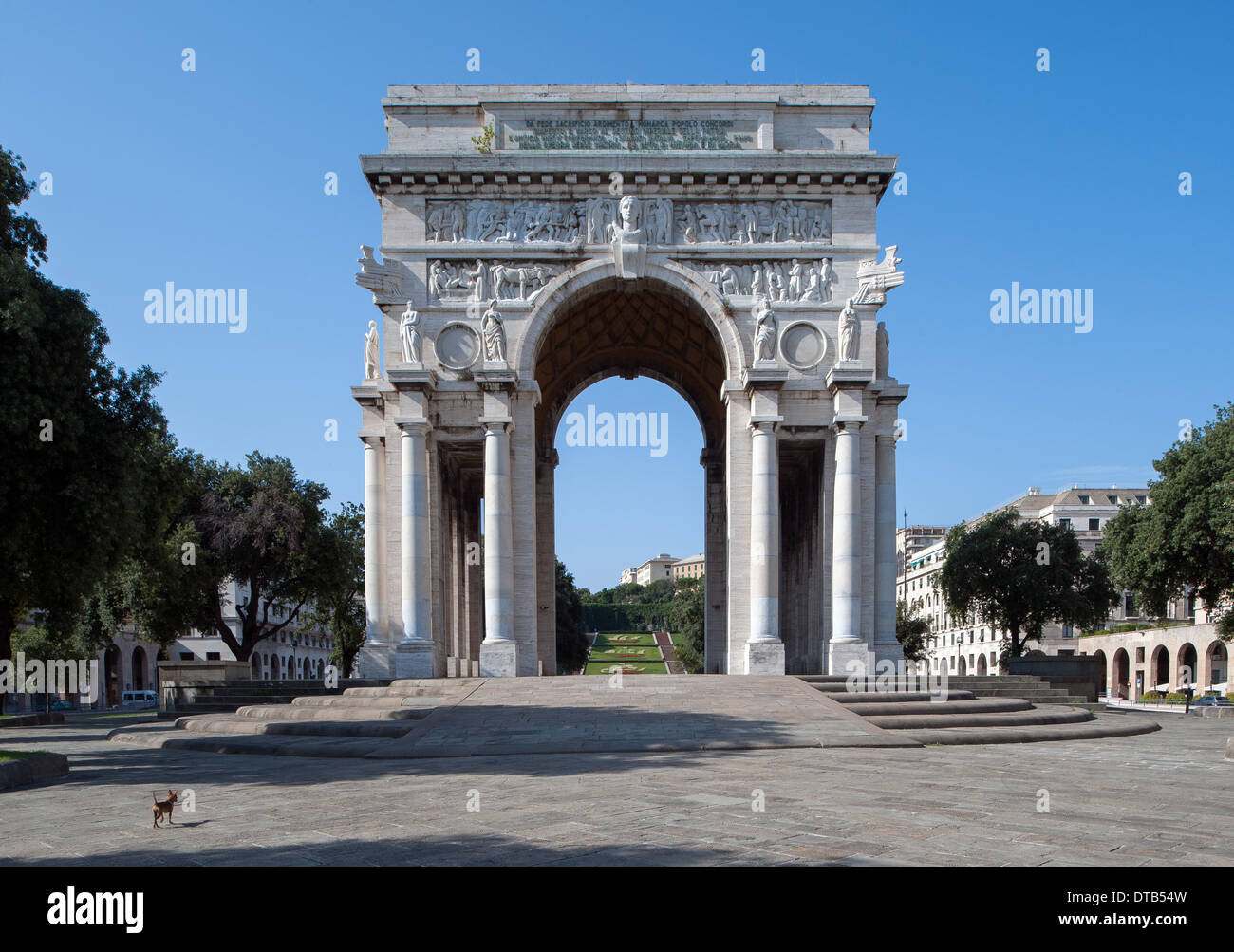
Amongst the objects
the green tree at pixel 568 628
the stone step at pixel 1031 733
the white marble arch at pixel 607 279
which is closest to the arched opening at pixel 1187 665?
the green tree at pixel 568 628

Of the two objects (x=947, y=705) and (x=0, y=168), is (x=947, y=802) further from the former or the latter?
(x=0, y=168)

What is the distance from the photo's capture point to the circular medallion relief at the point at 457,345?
114 feet

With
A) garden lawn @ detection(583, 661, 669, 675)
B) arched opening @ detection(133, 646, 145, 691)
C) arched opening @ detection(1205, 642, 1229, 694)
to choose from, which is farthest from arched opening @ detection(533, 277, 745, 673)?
garden lawn @ detection(583, 661, 669, 675)

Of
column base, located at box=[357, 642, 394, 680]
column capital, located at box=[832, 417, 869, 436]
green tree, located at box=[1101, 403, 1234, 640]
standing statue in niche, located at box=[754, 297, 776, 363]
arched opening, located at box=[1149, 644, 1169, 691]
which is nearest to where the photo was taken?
column base, located at box=[357, 642, 394, 680]

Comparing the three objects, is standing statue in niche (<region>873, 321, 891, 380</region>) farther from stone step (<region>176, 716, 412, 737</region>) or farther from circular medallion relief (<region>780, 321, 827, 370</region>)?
stone step (<region>176, 716, 412, 737</region>)

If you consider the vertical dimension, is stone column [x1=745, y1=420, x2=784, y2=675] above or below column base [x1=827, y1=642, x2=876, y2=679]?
above

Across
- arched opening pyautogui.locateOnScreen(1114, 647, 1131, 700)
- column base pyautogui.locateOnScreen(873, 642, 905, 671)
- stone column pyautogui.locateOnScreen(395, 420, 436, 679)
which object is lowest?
arched opening pyautogui.locateOnScreen(1114, 647, 1131, 700)

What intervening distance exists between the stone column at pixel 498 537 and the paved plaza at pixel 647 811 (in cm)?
1399

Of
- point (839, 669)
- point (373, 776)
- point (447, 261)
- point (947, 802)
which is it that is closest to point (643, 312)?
point (447, 261)

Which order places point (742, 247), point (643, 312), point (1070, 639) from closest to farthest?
point (742, 247) → point (643, 312) → point (1070, 639)

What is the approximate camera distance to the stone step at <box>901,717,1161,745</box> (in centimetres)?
2177

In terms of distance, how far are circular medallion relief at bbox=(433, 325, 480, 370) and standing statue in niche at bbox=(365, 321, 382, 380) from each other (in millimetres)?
2522

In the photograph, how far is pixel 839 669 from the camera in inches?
1297
